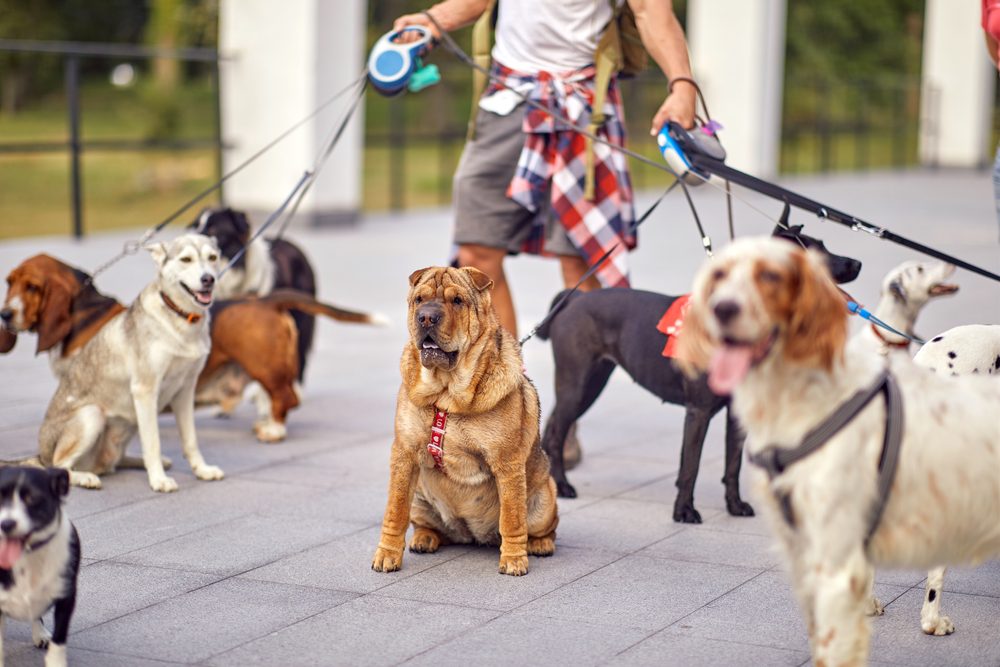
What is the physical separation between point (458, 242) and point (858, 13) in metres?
41.1

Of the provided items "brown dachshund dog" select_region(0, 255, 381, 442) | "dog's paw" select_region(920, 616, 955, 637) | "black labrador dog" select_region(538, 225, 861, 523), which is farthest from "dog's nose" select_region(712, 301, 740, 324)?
"brown dachshund dog" select_region(0, 255, 381, 442)

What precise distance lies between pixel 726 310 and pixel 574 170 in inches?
140

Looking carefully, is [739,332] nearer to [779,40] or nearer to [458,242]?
[458,242]

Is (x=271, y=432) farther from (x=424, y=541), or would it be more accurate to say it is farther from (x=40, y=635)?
(x=40, y=635)

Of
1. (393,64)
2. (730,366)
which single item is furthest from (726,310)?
(393,64)

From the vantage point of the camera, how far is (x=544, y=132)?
20.8 ft

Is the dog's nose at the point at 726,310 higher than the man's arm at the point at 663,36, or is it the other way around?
the man's arm at the point at 663,36

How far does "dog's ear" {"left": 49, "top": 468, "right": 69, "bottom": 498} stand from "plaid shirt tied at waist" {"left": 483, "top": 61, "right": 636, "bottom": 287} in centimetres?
→ 307

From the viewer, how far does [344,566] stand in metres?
4.75

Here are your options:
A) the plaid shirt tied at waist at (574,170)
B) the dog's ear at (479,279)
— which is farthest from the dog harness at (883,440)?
the plaid shirt tied at waist at (574,170)

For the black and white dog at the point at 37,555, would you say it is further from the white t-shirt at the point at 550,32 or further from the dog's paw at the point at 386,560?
the white t-shirt at the point at 550,32

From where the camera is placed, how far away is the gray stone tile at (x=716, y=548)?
192 inches

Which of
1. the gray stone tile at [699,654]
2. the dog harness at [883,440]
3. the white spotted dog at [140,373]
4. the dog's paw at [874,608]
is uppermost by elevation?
the dog harness at [883,440]

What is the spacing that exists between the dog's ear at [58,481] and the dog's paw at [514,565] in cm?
160
